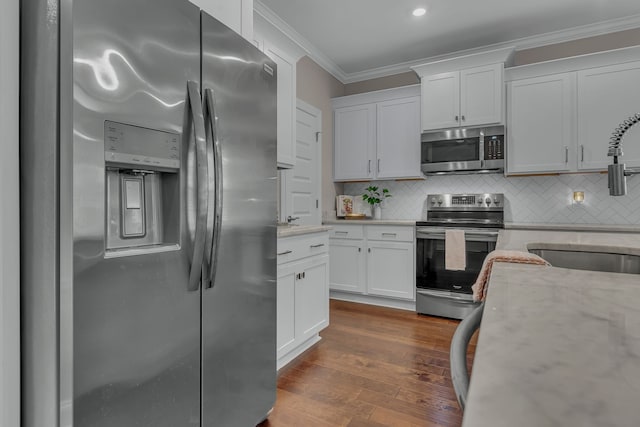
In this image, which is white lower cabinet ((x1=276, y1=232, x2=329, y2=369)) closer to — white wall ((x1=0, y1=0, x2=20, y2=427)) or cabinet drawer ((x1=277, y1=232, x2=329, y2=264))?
cabinet drawer ((x1=277, y1=232, x2=329, y2=264))

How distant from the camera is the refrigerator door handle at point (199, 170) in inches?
48.9

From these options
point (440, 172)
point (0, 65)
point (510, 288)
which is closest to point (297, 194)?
point (440, 172)

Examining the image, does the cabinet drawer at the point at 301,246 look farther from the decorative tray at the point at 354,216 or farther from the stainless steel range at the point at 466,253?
the decorative tray at the point at 354,216

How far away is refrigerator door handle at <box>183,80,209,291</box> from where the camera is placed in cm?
124

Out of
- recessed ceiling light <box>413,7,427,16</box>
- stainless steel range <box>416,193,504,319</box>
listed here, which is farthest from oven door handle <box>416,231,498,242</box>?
recessed ceiling light <box>413,7,427,16</box>

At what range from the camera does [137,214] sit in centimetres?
117

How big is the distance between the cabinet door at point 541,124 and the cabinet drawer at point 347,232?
158cm

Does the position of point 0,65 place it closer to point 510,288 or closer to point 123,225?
point 123,225

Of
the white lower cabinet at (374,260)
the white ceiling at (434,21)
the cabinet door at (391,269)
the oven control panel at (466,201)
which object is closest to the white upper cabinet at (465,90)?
the white ceiling at (434,21)

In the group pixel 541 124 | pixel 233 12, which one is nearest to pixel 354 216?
pixel 541 124

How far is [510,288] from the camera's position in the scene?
2.31 ft

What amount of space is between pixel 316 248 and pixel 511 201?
232cm

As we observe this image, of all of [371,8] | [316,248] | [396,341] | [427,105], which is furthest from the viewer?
[427,105]

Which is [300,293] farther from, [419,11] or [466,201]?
[419,11]
